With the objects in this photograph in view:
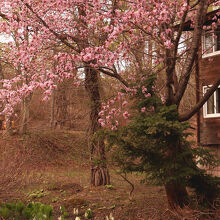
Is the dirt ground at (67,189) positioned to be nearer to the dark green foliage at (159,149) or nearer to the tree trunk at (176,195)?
the tree trunk at (176,195)

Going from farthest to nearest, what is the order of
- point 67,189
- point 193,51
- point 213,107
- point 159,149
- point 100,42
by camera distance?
1. point 213,107
2. point 67,189
3. point 100,42
4. point 193,51
5. point 159,149

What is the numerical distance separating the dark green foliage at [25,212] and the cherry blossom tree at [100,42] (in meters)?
1.31

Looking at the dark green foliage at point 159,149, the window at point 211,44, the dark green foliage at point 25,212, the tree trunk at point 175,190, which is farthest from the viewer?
the window at point 211,44

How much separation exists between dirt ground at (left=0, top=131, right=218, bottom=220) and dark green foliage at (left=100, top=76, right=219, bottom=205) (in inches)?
25.7

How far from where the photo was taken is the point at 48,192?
387 inches

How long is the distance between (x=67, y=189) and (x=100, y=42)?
193 inches

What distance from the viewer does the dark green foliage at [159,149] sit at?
561 cm

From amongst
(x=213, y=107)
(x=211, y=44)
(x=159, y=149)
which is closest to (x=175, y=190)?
(x=159, y=149)

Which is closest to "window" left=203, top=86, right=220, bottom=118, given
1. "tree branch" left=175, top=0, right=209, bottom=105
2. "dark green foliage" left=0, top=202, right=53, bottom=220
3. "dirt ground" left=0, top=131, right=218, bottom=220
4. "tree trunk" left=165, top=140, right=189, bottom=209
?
"dirt ground" left=0, top=131, right=218, bottom=220

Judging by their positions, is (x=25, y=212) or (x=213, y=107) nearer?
(x=25, y=212)

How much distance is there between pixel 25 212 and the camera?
5629 mm

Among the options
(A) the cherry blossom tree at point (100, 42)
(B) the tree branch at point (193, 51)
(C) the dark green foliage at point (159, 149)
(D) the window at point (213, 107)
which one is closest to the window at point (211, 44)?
(D) the window at point (213, 107)

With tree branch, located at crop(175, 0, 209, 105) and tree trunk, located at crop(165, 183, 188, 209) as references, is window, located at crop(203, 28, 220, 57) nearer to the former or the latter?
tree branch, located at crop(175, 0, 209, 105)

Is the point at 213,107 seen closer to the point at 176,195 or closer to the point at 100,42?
the point at 100,42
